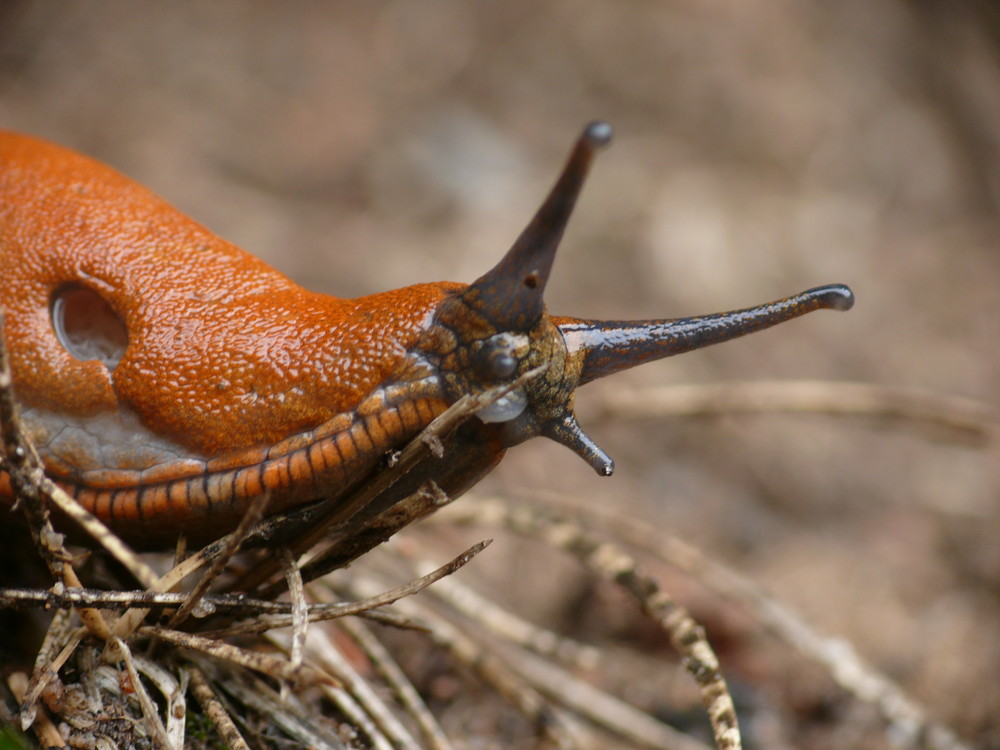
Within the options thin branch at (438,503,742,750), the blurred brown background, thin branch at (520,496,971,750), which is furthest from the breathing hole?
thin branch at (520,496,971,750)

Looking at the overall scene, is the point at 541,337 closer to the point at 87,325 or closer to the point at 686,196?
the point at 87,325

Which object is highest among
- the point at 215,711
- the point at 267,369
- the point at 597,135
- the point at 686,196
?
the point at 686,196

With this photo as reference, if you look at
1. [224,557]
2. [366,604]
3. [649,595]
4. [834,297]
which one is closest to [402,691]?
[366,604]

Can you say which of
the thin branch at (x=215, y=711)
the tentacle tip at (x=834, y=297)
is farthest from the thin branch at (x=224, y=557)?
the tentacle tip at (x=834, y=297)

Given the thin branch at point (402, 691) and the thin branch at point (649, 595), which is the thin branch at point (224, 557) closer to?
the thin branch at point (402, 691)

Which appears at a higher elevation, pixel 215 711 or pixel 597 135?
pixel 597 135

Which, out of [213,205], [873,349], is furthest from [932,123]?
[213,205]

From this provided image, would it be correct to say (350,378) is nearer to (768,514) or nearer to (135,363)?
(135,363)

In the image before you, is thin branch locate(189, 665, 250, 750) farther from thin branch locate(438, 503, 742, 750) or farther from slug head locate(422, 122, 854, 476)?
thin branch locate(438, 503, 742, 750)
